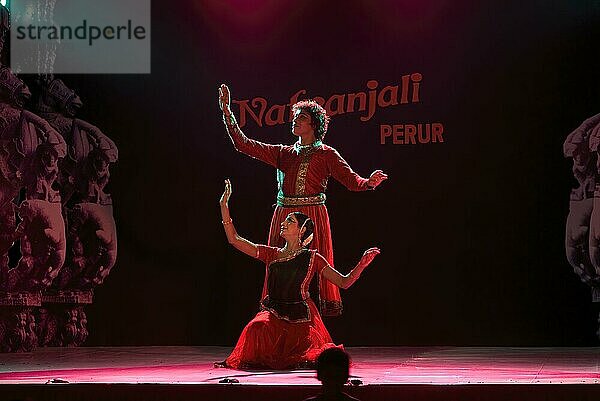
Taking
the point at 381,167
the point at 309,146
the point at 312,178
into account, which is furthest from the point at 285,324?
the point at 381,167

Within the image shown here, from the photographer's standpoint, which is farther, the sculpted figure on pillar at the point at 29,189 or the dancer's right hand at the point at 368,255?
the sculpted figure on pillar at the point at 29,189

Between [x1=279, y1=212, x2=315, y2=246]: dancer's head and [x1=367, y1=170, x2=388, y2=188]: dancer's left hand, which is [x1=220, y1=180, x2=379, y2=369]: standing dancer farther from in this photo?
[x1=367, y1=170, x2=388, y2=188]: dancer's left hand

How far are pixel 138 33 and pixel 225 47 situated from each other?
25.5 inches

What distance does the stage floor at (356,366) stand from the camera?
5.23 m

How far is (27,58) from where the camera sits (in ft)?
25.5

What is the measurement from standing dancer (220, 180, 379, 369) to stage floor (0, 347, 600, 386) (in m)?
0.14

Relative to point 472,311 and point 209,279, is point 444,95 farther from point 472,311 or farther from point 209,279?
point 209,279

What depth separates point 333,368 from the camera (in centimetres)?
317

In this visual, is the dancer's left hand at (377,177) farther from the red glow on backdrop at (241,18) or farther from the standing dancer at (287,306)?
the red glow on backdrop at (241,18)

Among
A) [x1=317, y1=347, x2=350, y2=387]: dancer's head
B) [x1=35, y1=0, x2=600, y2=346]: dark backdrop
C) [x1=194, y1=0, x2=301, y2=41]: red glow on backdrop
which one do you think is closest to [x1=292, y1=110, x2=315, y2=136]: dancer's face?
[x1=35, y1=0, x2=600, y2=346]: dark backdrop

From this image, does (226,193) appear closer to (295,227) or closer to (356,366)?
(295,227)

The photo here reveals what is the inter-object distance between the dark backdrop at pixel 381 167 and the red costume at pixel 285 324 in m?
1.56

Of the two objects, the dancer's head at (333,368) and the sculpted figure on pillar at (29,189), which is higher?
the sculpted figure on pillar at (29,189)

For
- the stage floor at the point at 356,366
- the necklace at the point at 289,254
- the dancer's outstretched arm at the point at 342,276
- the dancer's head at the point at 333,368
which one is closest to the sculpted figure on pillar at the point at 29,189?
the stage floor at the point at 356,366
